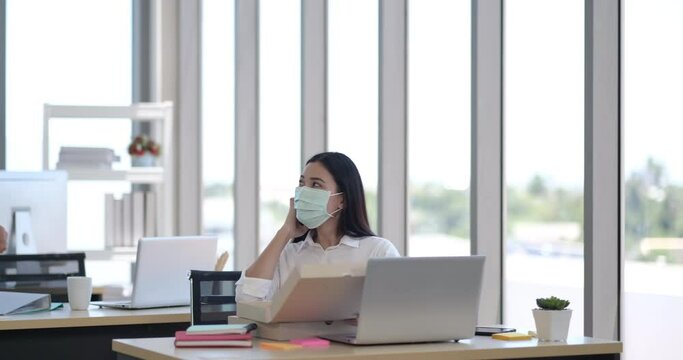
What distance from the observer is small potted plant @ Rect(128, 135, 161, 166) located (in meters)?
7.09

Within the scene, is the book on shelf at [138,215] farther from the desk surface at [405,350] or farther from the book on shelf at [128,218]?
the desk surface at [405,350]

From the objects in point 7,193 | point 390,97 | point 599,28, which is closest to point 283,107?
point 390,97

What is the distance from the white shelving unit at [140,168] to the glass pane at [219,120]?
0.92ft

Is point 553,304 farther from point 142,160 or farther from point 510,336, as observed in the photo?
point 142,160

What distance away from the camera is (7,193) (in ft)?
16.0

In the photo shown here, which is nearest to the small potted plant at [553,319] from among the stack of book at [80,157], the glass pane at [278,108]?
the glass pane at [278,108]

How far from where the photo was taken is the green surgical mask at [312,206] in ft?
12.3

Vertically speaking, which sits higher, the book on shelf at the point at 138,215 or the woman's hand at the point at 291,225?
the woman's hand at the point at 291,225

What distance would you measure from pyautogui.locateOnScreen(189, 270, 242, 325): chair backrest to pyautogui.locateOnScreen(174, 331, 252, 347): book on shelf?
1062mm

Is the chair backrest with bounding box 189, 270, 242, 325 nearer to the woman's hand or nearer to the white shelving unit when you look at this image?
the woman's hand

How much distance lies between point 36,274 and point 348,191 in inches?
66.2

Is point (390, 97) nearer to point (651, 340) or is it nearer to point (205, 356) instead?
point (651, 340)

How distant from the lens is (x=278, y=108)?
670 centimetres

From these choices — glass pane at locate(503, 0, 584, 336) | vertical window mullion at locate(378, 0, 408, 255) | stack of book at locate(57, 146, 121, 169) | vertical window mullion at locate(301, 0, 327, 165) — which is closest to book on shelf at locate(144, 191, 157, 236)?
stack of book at locate(57, 146, 121, 169)
